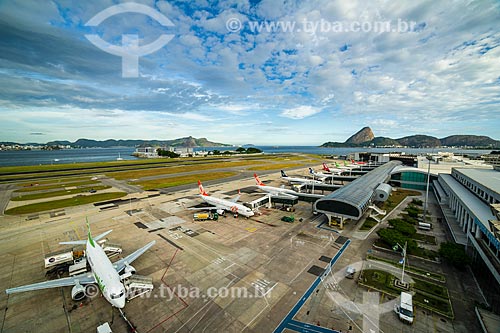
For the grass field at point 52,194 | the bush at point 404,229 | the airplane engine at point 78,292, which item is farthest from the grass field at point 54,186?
the bush at point 404,229

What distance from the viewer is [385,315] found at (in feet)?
80.4

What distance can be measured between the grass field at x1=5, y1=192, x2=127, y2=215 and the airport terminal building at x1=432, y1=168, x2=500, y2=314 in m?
92.9

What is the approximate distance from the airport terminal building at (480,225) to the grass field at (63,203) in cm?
9287

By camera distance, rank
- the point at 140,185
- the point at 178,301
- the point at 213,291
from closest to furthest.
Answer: the point at 178,301, the point at 213,291, the point at 140,185

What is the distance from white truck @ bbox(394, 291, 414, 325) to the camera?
23166 mm

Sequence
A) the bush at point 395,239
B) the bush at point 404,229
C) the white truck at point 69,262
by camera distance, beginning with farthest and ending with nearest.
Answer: the bush at point 404,229, the bush at point 395,239, the white truck at point 69,262

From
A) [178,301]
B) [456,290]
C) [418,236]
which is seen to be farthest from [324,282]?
[418,236]

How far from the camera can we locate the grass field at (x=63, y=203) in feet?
202

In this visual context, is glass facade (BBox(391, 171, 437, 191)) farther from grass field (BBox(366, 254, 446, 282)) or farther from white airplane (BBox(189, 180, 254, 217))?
white airplane (BBox(189, 180, 254, 217))

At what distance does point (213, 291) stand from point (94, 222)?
41.8 metres

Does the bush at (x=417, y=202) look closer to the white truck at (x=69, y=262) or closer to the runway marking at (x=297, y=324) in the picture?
the runway marking at (x=297, y=324)

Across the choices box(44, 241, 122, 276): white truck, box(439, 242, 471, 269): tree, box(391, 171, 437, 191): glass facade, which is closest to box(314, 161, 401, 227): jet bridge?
box(439, 242, 471, 269): tree

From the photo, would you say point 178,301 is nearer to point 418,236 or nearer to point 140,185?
point 418,236

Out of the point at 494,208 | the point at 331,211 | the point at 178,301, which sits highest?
the point at 494,208
